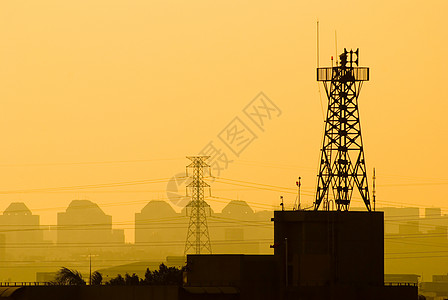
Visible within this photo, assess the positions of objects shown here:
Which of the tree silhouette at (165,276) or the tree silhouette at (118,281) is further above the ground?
the tree silhouette at (165,276)

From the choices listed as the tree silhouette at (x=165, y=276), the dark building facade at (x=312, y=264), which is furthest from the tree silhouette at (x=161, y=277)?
the dark building facade at (x=312, y=264)

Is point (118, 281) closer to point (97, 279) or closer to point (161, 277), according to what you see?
point (161, 277)

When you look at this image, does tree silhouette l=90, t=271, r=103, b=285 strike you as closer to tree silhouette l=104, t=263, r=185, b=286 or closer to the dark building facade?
tree silhouette l=104, t=263, r=185, b=286

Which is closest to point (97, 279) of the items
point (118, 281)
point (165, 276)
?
point (118, 281)

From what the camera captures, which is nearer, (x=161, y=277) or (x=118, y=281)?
(x=118, y=281)

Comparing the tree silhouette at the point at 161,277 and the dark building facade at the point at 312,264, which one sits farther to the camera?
the tree silhouette at the point at 161,277

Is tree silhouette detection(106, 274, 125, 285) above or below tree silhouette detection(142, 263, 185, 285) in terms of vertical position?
below

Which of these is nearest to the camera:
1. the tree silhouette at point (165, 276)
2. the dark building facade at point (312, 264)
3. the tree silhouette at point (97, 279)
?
the dark building facade at point (312, 264)

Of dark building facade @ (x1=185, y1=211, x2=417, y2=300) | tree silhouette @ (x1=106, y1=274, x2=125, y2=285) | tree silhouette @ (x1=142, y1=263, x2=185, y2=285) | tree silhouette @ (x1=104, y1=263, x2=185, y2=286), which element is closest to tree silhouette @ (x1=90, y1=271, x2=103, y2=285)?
tree silhouette @ (x1=106, y1=274, x2=125, y2=285)

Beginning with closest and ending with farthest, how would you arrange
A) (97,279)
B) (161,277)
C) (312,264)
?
(312,264) → (97,279) → (161,277)

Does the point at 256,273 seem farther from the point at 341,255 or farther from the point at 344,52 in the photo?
the point at 344,52

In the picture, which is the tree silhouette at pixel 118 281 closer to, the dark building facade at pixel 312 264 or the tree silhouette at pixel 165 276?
the tree silhouette at pixel 165 276

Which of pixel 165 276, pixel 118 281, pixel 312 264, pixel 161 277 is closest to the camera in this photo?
pixel 312 264

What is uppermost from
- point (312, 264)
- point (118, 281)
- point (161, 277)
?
point (312, 264)
